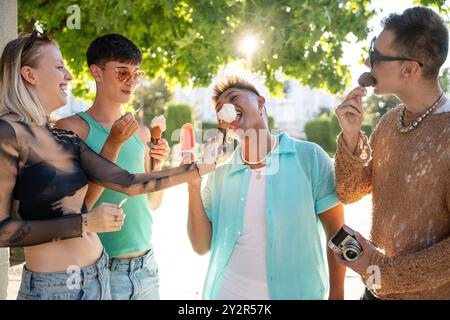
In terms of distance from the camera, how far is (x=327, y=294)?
2.92 meters

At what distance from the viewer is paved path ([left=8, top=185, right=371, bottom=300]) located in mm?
6723

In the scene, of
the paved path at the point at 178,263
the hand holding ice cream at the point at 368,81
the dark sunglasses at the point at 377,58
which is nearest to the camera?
the dark sunglasses at the point at 377,58

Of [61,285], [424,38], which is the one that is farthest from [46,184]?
[424,38]

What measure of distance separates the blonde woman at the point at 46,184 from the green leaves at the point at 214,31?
396 cm

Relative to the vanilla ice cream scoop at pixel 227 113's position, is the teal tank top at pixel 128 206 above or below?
below

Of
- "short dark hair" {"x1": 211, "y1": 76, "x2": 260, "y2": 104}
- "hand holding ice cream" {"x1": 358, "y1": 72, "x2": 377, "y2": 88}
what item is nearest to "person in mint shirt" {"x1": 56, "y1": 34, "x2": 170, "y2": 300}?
"short dark hair" {"x1": 211, "y1": 76, "x2": 260, "y2": 104}

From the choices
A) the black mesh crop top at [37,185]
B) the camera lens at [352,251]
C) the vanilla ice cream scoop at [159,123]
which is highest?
the vanilla ice cream scoop at [159,123]

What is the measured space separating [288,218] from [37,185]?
1186 mm

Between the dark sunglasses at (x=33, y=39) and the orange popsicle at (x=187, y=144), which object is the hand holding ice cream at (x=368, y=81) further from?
the dark sunglasses at (x=33, y=39)

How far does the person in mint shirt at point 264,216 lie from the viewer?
9.25 ft

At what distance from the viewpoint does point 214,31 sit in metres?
6.58

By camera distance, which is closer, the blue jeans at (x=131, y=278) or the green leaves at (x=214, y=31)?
the blue jeans at (x=131, y=278)

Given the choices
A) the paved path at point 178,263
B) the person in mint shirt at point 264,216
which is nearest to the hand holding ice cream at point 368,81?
the person in mint shirt at point 264,216

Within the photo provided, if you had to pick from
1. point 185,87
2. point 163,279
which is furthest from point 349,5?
point 163,279
